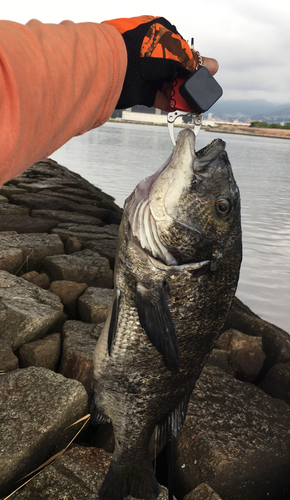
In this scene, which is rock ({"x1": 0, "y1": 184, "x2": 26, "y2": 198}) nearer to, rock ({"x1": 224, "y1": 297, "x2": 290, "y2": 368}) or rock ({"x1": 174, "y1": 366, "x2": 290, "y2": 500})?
rock ({"x1": 224, "y1": 297, "x2": 290, "y2": 368})

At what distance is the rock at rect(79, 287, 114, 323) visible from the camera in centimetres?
366

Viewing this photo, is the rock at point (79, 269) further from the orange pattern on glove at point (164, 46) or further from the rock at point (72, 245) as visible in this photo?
the orange pattern on glove at point (164, 46)

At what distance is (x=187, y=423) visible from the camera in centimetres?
272

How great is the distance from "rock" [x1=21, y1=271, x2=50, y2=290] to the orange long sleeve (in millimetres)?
3104

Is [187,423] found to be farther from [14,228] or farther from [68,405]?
[14,228]

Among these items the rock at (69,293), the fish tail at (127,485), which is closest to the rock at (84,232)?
the rock at (69,293)

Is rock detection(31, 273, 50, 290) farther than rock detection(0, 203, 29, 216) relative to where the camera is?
No

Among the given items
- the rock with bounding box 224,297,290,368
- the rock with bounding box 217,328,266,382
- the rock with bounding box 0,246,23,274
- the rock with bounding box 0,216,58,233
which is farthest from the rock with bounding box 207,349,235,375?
the rock with bounding box 0,216,58,233

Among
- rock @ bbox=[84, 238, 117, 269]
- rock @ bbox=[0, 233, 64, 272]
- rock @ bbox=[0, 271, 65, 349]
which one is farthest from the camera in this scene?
rock @ bbox=[84, 238, 117, 269]

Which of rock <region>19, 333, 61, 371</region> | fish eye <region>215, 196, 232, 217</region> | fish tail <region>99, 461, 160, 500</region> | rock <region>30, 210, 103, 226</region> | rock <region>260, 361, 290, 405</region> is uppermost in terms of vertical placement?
fish eye <region>215, 196, 232, 217</region>

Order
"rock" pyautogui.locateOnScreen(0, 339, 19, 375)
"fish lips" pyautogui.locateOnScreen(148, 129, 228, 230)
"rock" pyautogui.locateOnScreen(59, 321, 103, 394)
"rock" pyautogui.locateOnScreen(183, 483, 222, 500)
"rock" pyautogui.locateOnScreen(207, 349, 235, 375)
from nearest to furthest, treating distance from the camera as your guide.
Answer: "fish lips" pyautogui.locateOnScreen(148, 129, 228, 230) → "rock" pyautogui.locateOnScreen(183, 483, 222, 500) → "rock" pyautogui.locateOnScreen(0, 339, 19, 375) → "rock" pyautogui.locateOnScreen(59, 321, 103, 394) → "rock" pyautogui.locateOnScreen(207, 349, 235, 375)

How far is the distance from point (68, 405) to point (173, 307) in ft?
4.02

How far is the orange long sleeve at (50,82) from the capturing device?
101cm

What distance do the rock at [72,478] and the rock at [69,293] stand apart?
1834 millimetres
